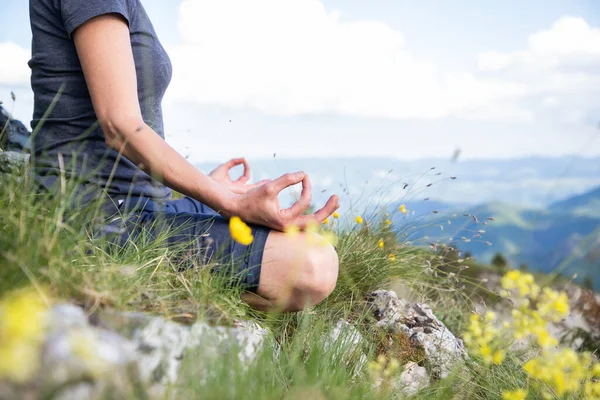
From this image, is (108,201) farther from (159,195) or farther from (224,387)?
(224,387)

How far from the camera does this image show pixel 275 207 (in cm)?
232

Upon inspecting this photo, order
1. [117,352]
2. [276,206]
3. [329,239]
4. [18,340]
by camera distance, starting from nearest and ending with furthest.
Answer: [18,340], [117,352], [276,206], [329,239]

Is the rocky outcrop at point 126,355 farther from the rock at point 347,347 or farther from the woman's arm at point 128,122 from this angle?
the woman's arm at point 128,122

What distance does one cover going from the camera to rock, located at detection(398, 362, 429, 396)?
8.02 feet

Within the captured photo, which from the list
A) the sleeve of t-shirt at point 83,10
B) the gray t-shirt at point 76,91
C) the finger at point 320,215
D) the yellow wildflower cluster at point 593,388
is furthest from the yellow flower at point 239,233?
the yellow wildflower cluster at point 593,388

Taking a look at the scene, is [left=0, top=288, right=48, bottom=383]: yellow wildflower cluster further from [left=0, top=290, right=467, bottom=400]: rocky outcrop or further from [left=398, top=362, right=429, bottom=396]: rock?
[left=398, top=362, right=429, bottom=396]: rock

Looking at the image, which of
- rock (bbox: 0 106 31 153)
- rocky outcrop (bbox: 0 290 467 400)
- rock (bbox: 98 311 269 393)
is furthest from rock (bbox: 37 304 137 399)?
rock (bbox: 0 106 31 153)

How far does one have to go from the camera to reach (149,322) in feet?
5.02

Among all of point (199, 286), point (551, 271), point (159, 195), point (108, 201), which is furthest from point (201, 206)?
point (551, 271)

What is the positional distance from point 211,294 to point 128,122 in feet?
2.49

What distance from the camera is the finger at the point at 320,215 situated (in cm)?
240

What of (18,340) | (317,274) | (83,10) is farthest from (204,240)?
(18,340)

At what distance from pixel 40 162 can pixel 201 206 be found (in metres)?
1.10

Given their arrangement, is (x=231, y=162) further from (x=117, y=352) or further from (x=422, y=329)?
(x=117, y=352)
